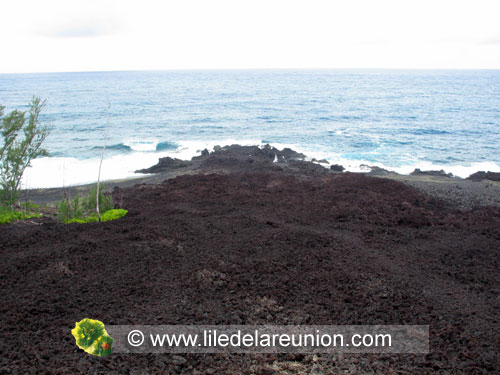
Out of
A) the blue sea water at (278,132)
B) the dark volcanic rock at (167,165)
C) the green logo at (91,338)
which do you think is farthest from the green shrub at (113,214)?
the dark volcanic rock at (167,165)

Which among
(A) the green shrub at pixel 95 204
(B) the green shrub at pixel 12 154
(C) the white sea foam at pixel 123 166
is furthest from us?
(C) the white sea foam at pixel 123 166

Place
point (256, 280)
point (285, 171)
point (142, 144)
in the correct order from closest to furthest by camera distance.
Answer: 1. point (256, 280)
2. point (285, 171)
3. point (142, 144)

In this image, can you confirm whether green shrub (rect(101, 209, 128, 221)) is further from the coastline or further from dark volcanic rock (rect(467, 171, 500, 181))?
dark volcanic rock (rect(467, 171, 500, 181))

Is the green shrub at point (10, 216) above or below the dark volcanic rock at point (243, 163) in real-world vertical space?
below

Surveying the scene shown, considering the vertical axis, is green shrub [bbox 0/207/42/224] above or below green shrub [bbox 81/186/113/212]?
below

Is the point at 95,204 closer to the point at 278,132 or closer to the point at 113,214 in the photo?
the point at 113,214

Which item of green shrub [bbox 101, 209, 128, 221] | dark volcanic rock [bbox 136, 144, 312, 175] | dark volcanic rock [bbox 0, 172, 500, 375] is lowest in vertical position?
dark volcanic rock [bbox 0, 172, 500, 375]

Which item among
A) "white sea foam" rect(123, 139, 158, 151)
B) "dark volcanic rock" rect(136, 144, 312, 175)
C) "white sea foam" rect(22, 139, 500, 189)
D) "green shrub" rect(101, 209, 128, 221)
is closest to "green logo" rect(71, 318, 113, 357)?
"green shrub" rect(101, 209, 128, 221)

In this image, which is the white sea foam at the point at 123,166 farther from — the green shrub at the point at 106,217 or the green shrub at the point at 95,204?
the green shrub at the point at 106,217

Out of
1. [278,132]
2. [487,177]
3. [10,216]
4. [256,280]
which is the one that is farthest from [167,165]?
[487,177]

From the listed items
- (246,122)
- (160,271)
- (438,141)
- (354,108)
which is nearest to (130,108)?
(246,122)

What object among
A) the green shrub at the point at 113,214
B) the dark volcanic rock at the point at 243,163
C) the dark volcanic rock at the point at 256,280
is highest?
the dark volcanic rock at the point at 243,163

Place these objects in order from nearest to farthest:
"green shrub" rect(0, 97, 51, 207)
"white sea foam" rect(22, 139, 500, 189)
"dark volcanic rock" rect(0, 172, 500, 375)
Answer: "dark volcanic rock" rect(0, 172, 500, 375) → "green shrub" rect(0, 97, 51, 207) → "white sea foam" rect(22, 139, 500, 189)

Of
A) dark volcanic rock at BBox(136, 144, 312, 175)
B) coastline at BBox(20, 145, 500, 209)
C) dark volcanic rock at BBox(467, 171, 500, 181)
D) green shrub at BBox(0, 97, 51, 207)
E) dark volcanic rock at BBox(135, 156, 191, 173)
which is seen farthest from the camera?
dark volcanic rock at BBox(135, 156, 191, 173)
